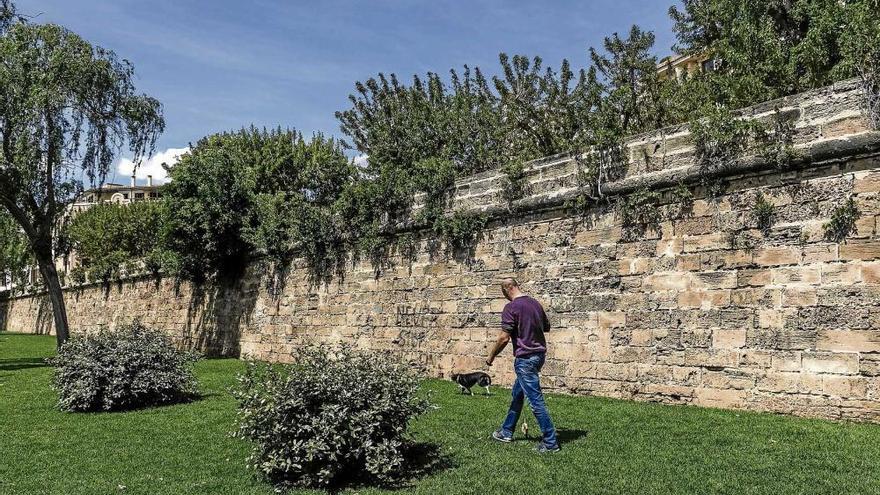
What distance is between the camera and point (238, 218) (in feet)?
57.8

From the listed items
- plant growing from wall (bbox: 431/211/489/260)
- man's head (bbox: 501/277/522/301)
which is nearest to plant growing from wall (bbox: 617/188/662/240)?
plant growing from wall (bbox: 431/211/489/260)

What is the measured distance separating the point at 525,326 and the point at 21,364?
1597 cm

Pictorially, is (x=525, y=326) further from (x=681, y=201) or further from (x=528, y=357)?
(x=681, y=201)

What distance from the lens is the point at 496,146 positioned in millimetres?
23688

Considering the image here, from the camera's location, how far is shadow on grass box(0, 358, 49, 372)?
16527 mm

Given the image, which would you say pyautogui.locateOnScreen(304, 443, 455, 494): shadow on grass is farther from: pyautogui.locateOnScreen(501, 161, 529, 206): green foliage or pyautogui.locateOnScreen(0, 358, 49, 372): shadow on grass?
pyautogui.locateOnScreen(0, 358, 49, 372): shadow on grass

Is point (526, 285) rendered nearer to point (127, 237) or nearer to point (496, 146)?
point (496, 146)

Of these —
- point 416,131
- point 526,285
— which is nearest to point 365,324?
point 526,285

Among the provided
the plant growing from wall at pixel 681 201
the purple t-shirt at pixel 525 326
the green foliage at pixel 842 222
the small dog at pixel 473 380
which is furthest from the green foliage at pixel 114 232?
the green foliage at pixel 842 222

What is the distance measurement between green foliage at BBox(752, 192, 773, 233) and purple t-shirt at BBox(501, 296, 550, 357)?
3008mm

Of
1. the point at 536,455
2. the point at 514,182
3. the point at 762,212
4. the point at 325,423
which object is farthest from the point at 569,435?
the point at 514,182

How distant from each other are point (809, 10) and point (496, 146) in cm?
1018

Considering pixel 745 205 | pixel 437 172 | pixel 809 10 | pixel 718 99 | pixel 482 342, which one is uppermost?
pixel 809 10

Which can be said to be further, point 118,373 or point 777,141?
point 118,373
